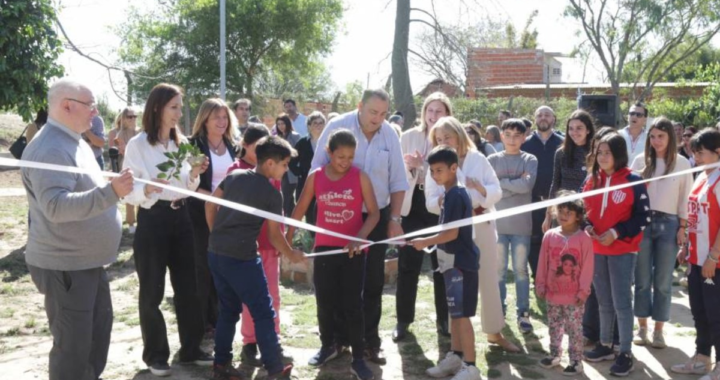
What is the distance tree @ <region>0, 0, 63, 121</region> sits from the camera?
8102 millimetres

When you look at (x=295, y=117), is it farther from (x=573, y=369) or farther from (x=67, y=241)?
(x=67, y=241)

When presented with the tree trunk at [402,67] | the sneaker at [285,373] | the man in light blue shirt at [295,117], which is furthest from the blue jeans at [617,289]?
the tree trunk at [402,67]

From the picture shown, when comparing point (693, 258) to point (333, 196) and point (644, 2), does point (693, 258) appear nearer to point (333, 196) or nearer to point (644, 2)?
point (333, 196)

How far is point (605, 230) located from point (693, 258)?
659mm

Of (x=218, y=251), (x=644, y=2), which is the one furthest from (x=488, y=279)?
(x=644, y=2)

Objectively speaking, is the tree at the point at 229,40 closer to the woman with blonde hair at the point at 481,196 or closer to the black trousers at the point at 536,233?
the black trousers at the point at 536,233

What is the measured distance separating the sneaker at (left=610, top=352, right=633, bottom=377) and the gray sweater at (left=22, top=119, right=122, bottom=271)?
3.83 metres

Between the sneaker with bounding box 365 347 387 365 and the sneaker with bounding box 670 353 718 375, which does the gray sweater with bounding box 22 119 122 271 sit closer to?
the sneaker with bounding box 365 347 387 365

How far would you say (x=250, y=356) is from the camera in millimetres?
5684

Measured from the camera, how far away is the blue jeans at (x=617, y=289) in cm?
559

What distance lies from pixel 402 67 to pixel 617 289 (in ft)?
37.6

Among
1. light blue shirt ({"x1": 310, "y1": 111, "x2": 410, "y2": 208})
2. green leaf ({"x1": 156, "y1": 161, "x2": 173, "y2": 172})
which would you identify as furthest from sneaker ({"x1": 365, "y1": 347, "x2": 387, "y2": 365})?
green leaf ({"x1": 156, "y1": 161, "x2": 173, "y2": 172})

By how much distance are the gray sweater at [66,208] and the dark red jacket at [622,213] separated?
3609 mm

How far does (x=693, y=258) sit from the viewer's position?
538cm
